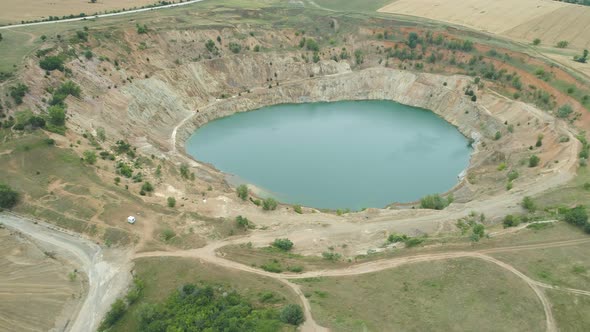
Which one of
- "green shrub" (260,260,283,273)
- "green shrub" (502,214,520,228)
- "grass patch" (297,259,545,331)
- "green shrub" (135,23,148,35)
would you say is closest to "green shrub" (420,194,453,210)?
"green shrub" (502,214,520,228)

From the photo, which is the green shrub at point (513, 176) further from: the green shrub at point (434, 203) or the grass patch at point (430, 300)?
the grass patch at point (430, 300)

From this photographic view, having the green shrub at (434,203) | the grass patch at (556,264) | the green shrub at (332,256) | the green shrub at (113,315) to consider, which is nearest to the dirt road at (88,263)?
the green shrub at (113,315)

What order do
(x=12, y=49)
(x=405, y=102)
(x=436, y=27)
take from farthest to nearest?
(x=436, y=27)
(x=405, y=102)
(x=12, y=49)

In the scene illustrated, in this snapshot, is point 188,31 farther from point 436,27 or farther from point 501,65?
point 501,65

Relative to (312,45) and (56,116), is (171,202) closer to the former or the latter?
(56,116)

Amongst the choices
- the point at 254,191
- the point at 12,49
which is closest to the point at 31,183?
the point at 254,191
